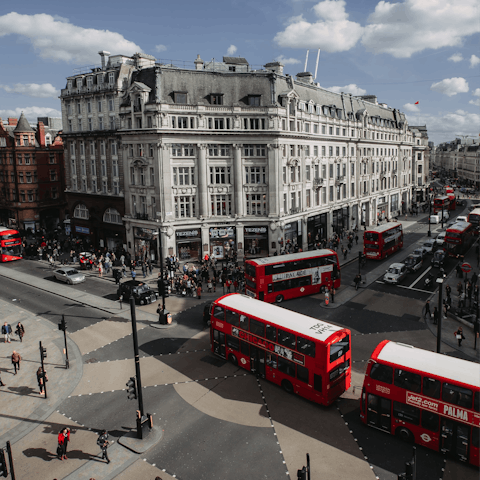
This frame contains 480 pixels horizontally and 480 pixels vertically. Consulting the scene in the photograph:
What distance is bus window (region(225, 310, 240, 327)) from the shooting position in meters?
24.1

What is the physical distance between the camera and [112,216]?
5691 centimetres

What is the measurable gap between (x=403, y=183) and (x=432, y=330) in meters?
75.9

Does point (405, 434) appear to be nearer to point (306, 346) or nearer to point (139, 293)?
point (306, 346)

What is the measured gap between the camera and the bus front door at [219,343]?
1002 inches

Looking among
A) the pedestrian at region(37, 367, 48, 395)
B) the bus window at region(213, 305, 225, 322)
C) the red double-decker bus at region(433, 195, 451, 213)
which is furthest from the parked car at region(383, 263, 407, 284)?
the red double-decker bus at region(433, 195, 451, 213)

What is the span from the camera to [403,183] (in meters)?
99.2

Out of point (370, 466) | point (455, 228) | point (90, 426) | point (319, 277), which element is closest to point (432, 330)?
point (319, 277)

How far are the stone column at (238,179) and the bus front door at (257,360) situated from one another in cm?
2874

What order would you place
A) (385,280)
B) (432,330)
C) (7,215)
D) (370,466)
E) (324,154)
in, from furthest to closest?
(7,215)
(324,154)
(385,280)
(432,330)
(370,466)

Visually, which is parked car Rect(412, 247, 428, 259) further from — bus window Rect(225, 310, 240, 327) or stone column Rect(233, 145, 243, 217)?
bus window Rect(225, 310, 240, 327)

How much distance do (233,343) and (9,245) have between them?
1671 inches

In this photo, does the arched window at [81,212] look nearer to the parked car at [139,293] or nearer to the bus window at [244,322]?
the parked car at [139,293]

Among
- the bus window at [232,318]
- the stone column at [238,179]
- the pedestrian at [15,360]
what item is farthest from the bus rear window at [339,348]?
the stone column at [238,179]

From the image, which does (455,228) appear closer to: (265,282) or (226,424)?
(265,282)
